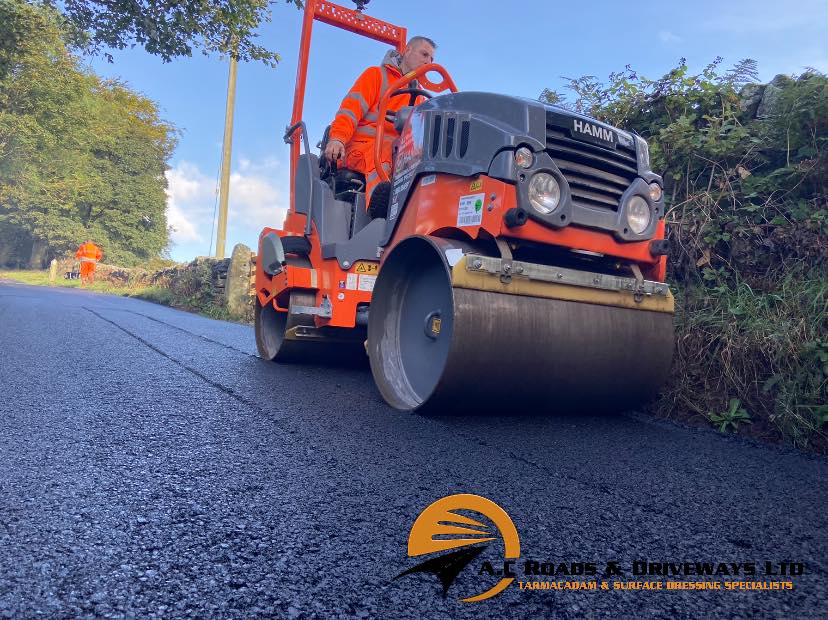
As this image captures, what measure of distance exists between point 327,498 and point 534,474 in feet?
2.43

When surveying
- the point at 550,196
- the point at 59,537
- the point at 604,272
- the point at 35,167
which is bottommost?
the point at 59,537

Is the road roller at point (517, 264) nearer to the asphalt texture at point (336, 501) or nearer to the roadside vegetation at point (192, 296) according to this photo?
the asphalt texture at point (336, 501)

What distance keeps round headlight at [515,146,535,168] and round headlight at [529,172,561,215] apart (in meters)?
0.07

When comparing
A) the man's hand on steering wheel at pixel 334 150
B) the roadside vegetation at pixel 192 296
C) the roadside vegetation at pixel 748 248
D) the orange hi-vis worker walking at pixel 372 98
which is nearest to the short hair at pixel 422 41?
the orange hi-vis worker walking at pixel 372 98

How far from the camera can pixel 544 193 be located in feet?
8.70

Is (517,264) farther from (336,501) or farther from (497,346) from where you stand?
(336,501)

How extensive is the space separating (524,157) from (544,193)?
18 centimetres

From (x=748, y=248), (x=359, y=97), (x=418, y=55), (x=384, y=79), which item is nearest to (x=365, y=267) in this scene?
(x=359, y=97)

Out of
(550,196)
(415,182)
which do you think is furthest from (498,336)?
(415,182)

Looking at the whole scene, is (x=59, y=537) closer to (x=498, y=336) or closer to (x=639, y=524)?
(x=639, y=524)

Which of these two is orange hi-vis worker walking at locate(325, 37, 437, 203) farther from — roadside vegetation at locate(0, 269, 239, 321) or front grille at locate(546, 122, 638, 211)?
roadside vegetation at locate(0, 269, 239, 321)

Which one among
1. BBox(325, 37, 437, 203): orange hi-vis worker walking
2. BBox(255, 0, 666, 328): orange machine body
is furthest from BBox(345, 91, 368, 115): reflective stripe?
BBox(255, 0, 666, 328): orange machine body

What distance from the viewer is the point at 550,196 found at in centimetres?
267

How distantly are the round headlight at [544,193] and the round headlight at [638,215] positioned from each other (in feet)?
1.50
